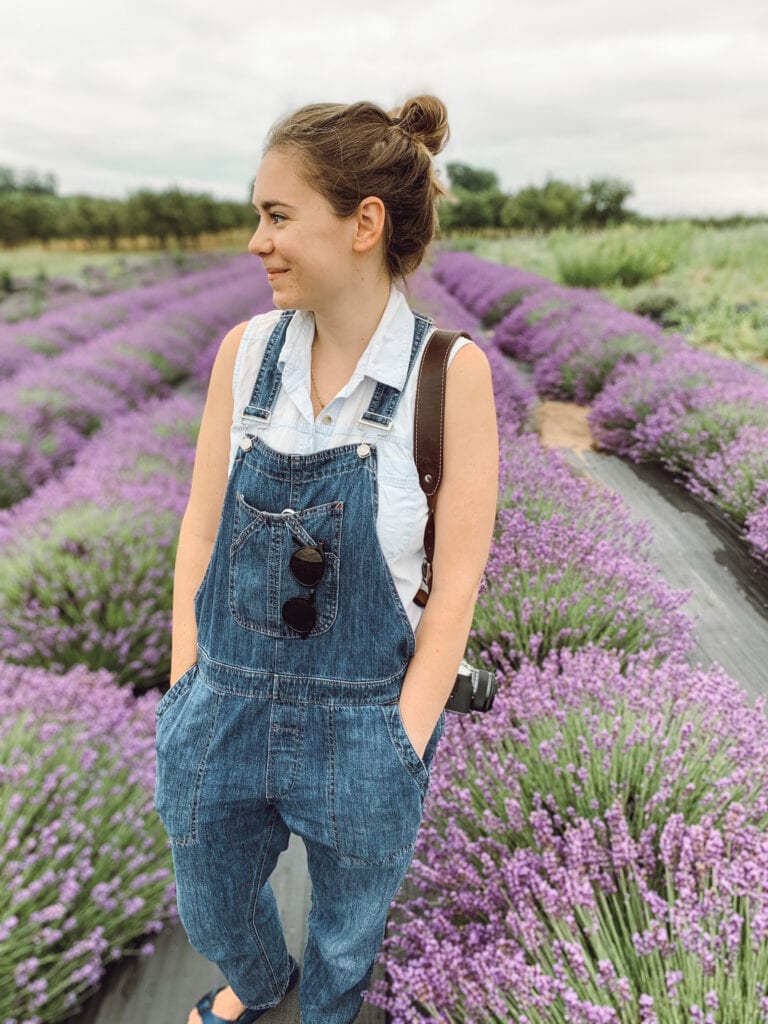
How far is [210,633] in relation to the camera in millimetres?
1268

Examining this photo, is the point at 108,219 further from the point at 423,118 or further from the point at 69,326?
the point at 423,118

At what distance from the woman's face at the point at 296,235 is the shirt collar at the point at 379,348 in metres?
0.10

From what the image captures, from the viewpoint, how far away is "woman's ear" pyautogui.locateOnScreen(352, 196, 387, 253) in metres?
1.10

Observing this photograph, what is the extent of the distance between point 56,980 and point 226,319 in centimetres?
1069

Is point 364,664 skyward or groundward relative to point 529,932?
skyward

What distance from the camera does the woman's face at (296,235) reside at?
1.08 meters

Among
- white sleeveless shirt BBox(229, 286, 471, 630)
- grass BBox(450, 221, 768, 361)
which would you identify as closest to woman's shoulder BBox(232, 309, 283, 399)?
white sleeveless shirt BBox(229, 286, 471, 630)

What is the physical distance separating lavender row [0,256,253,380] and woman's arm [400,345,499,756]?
29.8 ft

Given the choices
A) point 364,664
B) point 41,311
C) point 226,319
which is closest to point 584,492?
point 364,664

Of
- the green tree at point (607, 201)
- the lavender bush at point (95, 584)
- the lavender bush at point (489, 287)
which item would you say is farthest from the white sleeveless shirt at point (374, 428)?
the green tree at point (607, 201)

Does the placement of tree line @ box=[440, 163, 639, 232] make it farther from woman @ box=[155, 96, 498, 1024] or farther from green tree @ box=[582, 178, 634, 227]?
woman @ box=[155, 96, 498, 1024]

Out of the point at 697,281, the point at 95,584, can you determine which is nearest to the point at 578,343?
the point at 95,584

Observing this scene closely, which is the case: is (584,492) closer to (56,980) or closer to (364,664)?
(364,664)

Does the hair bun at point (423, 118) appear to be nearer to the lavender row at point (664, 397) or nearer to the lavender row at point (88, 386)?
the lavender row at point (664, 397)
